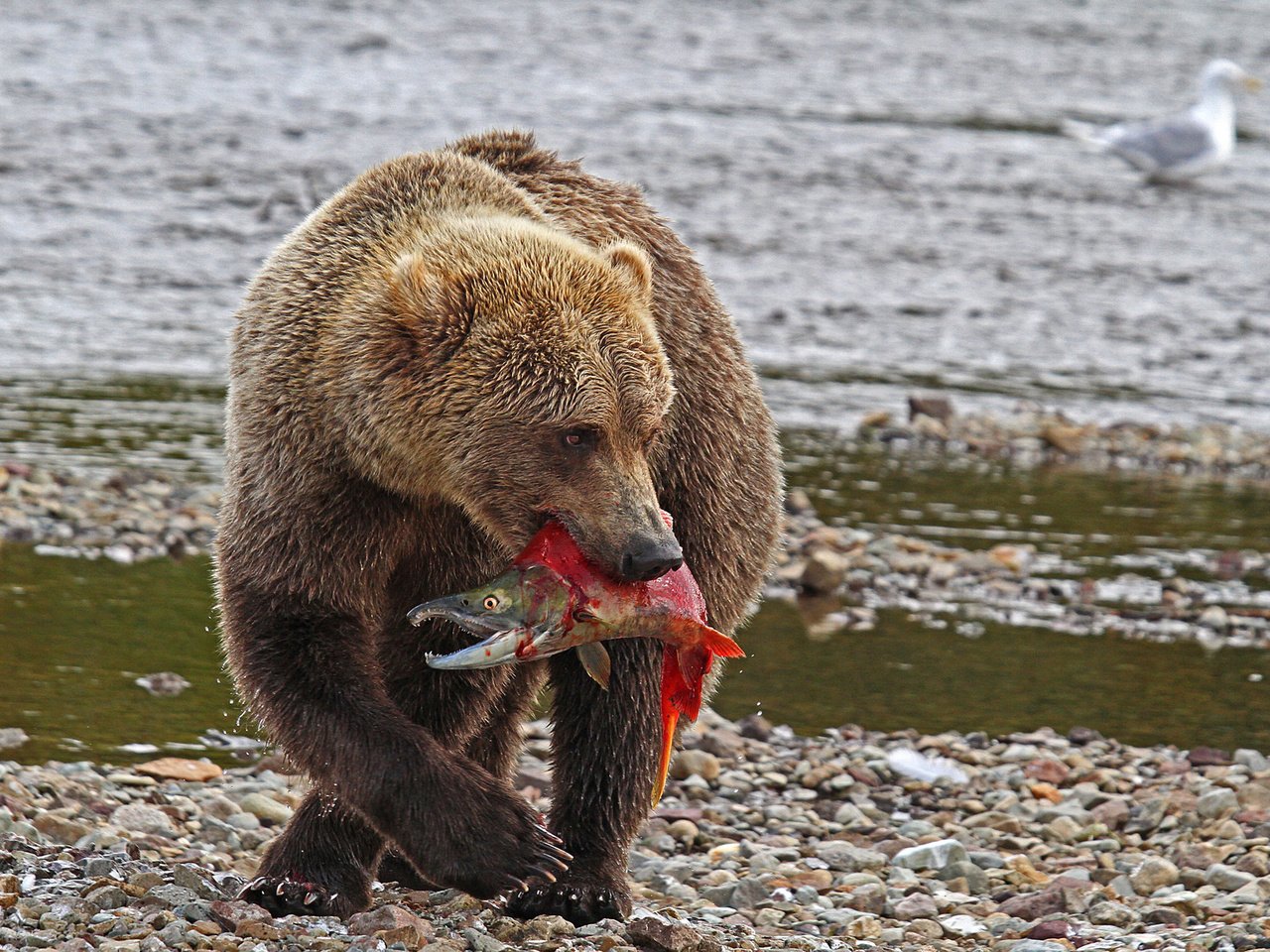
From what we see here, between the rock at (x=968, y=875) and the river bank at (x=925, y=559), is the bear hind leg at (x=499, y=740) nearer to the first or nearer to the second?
the rock at (x=968, y=875)

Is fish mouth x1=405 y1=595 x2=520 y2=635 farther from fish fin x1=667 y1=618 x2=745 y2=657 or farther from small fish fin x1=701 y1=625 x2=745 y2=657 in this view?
small fish fin x1=701 y1=625 x2=745 y2=657

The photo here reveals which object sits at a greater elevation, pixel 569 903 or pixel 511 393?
pixel 511 393

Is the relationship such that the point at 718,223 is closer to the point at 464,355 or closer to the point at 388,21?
the point at 388,21

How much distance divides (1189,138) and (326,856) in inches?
766

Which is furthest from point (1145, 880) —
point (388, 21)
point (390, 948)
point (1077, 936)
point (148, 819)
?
point (388, 21)

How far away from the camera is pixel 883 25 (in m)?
30.3

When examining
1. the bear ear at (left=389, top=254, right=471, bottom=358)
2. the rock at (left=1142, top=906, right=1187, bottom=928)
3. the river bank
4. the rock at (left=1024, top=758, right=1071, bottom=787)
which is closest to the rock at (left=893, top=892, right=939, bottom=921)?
the rock at (left=1142, top=906, right=1187, bottom=928)

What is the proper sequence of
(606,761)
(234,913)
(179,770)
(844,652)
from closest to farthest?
(234,913), (606,761), (179,770), (844,652)

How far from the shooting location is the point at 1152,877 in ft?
17.9

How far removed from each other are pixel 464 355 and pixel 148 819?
205 centimetres

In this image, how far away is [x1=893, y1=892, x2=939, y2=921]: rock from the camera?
16.9 ft

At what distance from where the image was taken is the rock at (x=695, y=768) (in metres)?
6.55

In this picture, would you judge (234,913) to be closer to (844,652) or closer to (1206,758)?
(1206,758)

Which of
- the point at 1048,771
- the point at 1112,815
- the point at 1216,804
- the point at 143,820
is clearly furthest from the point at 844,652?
the point at 143,820
